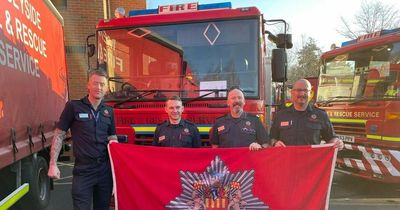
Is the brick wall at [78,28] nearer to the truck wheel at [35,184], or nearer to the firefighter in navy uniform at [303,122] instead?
the truck wheel at [35,184]

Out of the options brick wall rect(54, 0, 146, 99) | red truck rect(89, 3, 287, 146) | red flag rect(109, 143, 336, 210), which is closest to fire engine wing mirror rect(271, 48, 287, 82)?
red truck rect(89, 3, 287, 146)

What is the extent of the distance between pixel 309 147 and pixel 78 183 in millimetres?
2199

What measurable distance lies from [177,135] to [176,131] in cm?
4

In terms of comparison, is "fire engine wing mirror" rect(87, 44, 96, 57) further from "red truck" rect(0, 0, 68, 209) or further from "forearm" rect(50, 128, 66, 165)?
"forearm" rect(50, 128, 66, 165)

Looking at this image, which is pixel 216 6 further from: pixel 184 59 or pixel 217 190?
pixel 217 190

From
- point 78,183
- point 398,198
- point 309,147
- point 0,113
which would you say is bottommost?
point 398,198

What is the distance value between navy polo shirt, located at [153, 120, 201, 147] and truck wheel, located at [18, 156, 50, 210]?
1724 millimetres

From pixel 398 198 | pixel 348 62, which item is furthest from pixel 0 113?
pixel 348 62

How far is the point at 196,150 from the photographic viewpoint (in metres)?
3.98

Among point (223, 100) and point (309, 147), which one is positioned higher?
point (223, 100)

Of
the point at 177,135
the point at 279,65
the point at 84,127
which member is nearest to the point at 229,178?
the point at 177,135

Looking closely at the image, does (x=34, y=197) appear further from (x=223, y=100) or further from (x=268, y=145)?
(x=268, y=145)

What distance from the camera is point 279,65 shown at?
5281 mm

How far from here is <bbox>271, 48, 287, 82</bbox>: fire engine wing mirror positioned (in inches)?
208
